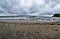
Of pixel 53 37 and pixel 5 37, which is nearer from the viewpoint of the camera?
pixel 5 37

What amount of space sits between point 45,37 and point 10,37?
3.79 meters

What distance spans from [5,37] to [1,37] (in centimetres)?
41

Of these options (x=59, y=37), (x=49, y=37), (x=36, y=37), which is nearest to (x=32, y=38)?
(x=36, y=37)

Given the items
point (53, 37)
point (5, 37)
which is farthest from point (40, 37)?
point (5, 37)

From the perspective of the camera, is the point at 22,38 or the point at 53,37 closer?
the point at 22,38

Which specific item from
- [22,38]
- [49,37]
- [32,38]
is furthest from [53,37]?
[22,38]

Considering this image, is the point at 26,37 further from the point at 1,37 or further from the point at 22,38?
the point at 1,37

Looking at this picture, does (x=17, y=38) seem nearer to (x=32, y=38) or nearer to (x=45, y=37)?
(x=32, y=38)

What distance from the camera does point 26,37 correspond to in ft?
50.9

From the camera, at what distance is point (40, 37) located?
51.8 feet

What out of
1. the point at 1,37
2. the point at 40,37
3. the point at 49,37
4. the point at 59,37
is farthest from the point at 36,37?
the point at 1,37

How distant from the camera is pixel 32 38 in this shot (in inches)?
600

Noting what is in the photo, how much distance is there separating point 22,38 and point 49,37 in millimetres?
3069

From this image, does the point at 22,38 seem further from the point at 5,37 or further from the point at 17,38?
the point at 5,37
